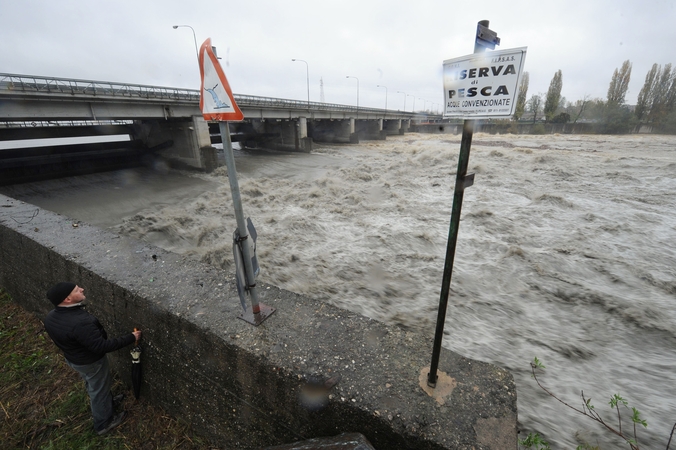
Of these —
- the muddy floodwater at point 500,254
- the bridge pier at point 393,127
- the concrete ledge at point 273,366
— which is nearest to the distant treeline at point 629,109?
the bridge pier at point 393,127

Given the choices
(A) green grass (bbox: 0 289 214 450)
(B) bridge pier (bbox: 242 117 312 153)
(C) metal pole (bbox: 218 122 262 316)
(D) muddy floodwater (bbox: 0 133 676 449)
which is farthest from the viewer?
(B) bridge pier (bbox: 242 117 312 153)

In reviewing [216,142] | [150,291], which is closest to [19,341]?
[150,291]

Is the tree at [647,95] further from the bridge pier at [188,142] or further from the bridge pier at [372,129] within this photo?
the bridge pier at [188,142]

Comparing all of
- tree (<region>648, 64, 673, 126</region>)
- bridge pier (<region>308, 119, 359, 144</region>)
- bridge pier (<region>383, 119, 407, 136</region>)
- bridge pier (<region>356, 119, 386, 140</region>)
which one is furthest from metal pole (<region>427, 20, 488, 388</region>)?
tree (<region>648, 64, 673, 126</region>)

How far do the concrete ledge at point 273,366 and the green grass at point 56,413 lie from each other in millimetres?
237

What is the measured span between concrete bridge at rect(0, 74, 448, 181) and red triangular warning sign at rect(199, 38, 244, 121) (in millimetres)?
18063

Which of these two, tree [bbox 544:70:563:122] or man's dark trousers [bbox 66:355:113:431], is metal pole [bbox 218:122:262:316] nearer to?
man's dark trousers [bbox 66:355:113:431]

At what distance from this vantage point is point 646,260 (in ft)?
27.2

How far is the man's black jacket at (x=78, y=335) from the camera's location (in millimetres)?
3174

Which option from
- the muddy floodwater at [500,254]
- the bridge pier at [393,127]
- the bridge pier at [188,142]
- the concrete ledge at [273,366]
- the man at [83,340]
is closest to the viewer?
the concrete ledge at [273,366]

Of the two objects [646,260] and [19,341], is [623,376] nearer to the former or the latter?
[646,260]

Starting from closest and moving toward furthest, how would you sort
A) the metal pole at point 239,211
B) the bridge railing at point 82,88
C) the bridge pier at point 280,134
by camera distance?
the metal pole at point 239,211 → the bridge railing at point 82,88 → the bridge pier at point 280,134

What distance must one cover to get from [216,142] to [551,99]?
5989 centimetres

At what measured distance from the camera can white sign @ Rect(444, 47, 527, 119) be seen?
1.57 metres
